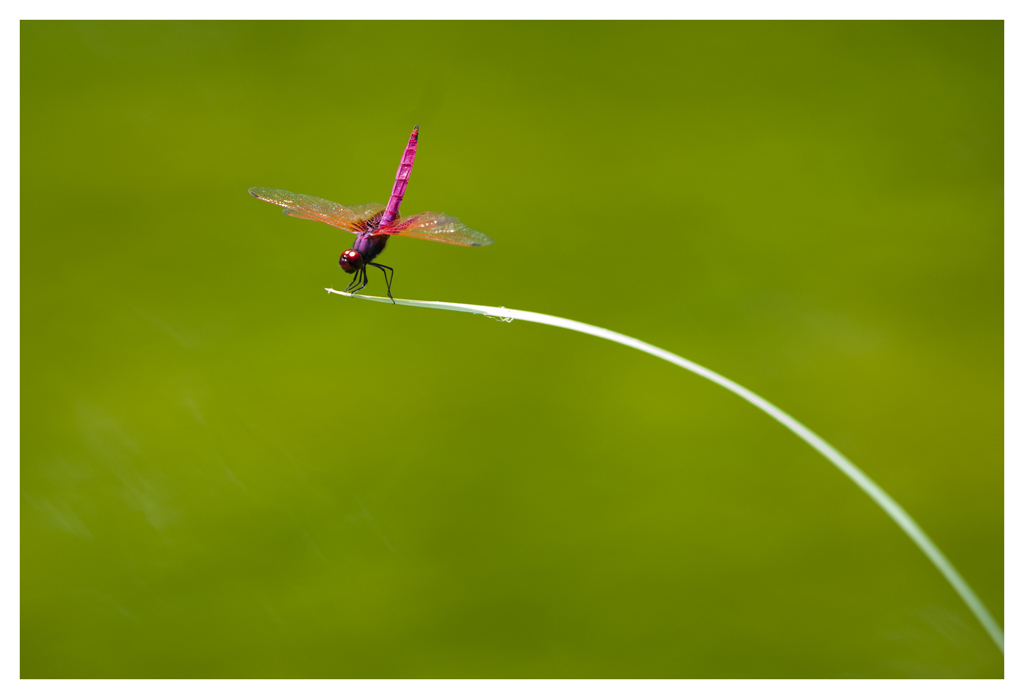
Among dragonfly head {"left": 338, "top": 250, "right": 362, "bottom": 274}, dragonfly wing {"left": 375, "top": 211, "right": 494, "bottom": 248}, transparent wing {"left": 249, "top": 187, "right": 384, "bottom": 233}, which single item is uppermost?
dragonfly wing {"left": 375, "top": 211, "right": 494, "bottom": 248}

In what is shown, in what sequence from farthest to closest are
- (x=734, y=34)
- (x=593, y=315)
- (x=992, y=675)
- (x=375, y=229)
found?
(x=734, y=34) < (x=593, y=315) < (x=992, y=675) < (x=375, y=229)

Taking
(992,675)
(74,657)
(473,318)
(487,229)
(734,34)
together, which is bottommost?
(74,657)

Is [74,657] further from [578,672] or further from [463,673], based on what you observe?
[578,672]

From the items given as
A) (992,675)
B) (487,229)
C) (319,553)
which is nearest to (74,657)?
(319,553)

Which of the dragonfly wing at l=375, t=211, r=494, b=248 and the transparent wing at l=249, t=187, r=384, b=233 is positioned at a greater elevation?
the dragonfly wing at l=375, t=211, r=494, b=248

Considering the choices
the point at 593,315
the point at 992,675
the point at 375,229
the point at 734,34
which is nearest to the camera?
the point at 375,229
